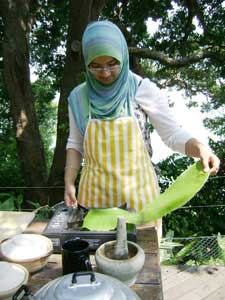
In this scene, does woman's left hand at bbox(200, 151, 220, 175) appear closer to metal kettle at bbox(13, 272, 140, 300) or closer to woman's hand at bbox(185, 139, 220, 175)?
woman's hand at bbox(185, 139, 220, 175)

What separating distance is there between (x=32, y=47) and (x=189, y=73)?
10.0 ft

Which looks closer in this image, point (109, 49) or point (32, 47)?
point (109, 49)

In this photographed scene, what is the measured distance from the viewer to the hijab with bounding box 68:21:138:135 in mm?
1530

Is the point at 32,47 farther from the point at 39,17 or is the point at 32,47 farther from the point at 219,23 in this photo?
the point at 219,23

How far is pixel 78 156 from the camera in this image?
6.21ft

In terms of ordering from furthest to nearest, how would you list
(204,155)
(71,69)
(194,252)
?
(71,69) < (194,252) < (204,155)

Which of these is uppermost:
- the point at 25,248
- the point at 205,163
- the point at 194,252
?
the point at 205,163

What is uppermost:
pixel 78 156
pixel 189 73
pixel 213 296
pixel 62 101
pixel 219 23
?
pixel 219 23

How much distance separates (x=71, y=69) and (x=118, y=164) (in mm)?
3390

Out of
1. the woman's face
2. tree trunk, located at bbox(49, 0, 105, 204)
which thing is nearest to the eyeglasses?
the woman's face

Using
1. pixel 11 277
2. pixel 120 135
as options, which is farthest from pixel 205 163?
pixel 11 277

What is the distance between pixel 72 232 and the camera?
1.47 metres

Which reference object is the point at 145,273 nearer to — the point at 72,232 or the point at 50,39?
the point at 72,232

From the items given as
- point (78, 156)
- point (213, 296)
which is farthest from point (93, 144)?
point (213, 296)
